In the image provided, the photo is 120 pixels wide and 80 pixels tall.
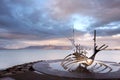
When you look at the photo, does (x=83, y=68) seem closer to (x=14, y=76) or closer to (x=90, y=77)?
(x=90, y=77)

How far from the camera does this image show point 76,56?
2439 centimetres

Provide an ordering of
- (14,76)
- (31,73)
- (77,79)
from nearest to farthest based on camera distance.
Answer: (77,79)
(14,76)
(31,73)

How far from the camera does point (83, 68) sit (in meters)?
24.2

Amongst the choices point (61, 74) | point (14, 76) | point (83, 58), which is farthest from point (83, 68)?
point (14, 76)

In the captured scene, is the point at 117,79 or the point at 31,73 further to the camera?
the point at 31,73

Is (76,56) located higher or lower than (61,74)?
higher

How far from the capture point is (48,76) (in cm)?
2145

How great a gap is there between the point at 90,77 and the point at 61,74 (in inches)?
126

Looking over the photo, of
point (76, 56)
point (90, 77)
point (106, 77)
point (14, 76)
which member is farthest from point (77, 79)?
point (14, 76)

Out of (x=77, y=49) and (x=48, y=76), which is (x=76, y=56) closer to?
(x=77, y=49)

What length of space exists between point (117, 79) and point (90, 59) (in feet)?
13.8

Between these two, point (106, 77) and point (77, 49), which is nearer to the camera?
point (106, 77)

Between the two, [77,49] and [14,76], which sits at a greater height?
[77,49]

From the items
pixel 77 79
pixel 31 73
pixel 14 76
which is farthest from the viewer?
pixel 31 73
